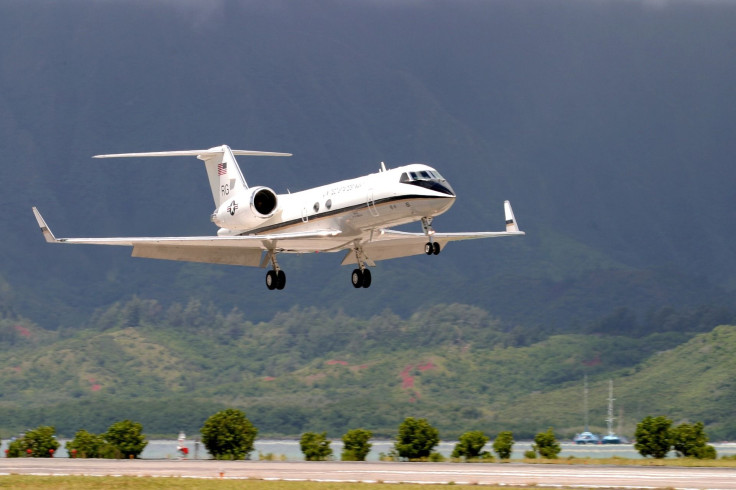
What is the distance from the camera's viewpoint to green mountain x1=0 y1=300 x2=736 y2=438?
118875mm

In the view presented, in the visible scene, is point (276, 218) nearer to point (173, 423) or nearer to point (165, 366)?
point (173, 423)

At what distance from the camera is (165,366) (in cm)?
13762

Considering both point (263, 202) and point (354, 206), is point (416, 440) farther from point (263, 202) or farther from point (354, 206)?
point (354, 206)

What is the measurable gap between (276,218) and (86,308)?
474 ft

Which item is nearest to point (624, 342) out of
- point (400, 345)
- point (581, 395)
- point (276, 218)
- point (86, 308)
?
point (581, 395)

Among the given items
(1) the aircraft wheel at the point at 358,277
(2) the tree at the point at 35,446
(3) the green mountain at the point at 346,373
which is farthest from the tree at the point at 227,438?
(3) the green mountain at the point at 346,373

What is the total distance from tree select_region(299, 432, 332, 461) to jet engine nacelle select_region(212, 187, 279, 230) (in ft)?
29.6

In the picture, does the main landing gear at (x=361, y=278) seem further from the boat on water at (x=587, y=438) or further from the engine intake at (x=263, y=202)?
the boat on water at (x=587, y=438)

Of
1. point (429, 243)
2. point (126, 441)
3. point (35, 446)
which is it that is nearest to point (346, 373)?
point (35, 446)

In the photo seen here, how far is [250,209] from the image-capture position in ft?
143

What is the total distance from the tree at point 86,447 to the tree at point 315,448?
332 inches

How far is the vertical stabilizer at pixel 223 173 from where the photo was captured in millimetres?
48594

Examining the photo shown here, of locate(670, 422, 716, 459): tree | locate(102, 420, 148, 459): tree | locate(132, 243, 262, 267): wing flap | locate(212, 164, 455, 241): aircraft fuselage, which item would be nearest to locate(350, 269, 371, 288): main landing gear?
locate(212, 164, 455, 241): aircraft fuselage

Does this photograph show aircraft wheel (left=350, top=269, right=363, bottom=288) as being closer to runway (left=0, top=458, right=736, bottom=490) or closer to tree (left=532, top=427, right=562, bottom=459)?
runway (left=0, top=458, right=736, bottom=490)
